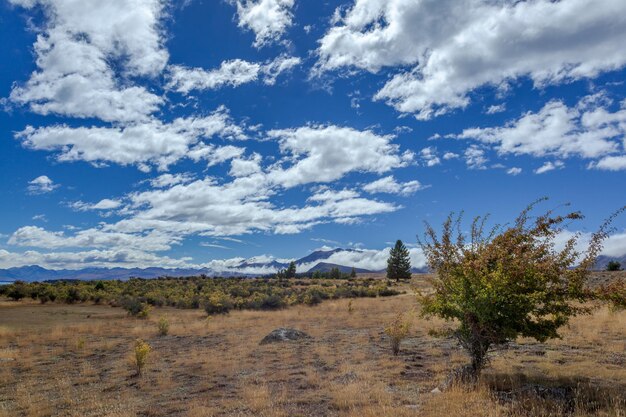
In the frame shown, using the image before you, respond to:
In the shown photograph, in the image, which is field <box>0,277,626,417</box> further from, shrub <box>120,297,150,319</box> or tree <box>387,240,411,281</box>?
tree <box>387,240,411,281</box>

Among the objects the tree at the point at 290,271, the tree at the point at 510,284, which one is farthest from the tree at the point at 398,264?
the tree at the point at 510,284

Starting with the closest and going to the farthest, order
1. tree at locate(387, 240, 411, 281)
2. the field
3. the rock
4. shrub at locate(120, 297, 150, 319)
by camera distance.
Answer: the field < the rock < shrub at locate(120, 297, 150, 319) < tree at locate(387, 240, 411, 281)

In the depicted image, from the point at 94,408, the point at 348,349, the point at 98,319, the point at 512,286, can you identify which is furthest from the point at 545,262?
the point at 98,319

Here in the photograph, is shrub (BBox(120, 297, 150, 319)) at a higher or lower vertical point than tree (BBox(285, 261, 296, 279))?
lower

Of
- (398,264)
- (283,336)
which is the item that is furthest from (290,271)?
(283,336)

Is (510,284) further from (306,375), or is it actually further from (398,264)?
(398,264)

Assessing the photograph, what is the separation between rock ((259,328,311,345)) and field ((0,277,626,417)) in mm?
798

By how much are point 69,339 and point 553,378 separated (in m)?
23.2

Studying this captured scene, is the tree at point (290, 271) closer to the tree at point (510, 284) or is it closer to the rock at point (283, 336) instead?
the rock at point (283, 336)

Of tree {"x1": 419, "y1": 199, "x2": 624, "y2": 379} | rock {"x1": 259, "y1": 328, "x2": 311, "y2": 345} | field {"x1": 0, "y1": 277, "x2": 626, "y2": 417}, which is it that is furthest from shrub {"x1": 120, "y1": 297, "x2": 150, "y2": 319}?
tree {"x1": 419, "y1": 199, "x2": 624, "y2": 379}

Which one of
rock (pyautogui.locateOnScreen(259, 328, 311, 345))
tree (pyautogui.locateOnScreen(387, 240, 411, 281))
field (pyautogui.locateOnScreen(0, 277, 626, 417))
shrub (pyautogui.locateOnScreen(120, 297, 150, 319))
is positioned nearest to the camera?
field (pyautogui.locateOnScreen(0, 277, 626, 417))

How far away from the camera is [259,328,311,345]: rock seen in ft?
64.0

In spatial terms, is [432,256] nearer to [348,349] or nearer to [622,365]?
[622,365]

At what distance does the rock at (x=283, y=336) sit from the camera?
19.5m
